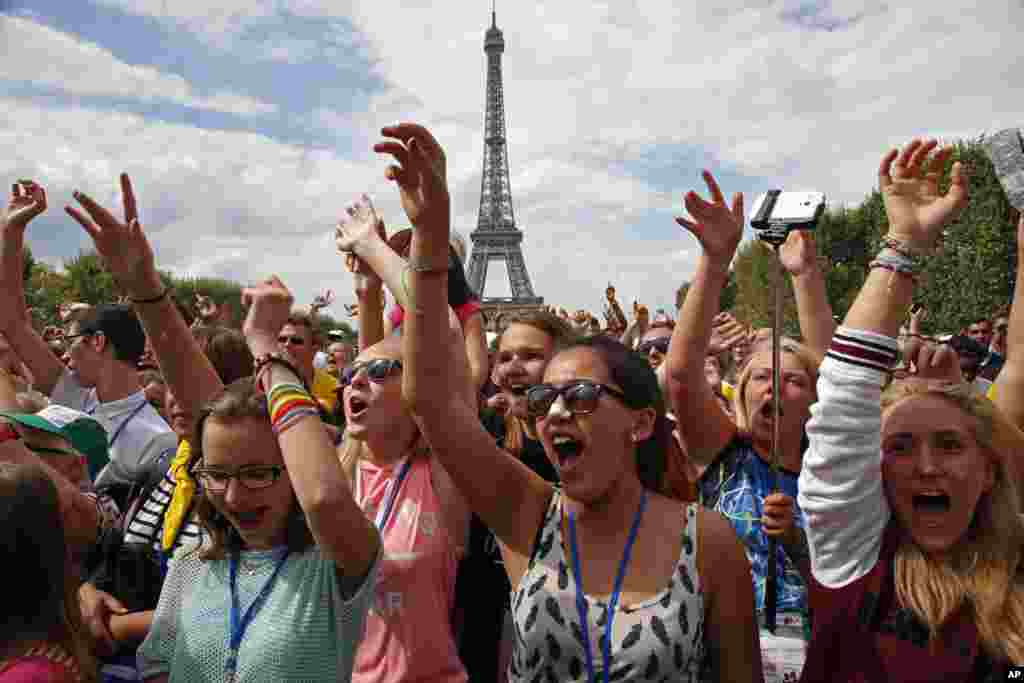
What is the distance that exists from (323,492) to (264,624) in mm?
433

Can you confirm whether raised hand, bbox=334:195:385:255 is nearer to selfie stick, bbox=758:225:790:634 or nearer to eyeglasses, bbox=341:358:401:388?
eyeglasses, bbox=341:358:401:388

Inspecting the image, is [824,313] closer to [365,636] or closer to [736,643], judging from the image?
[736,643]

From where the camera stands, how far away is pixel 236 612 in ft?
7.52

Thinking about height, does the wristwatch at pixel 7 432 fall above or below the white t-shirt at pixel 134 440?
above

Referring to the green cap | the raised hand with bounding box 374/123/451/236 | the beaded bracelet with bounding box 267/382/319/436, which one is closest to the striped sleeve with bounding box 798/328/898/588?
the raised hand with bounding box 374/123/451/236

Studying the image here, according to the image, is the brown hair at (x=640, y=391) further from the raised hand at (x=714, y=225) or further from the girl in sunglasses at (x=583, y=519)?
the raised hand at (x=714, y=225)

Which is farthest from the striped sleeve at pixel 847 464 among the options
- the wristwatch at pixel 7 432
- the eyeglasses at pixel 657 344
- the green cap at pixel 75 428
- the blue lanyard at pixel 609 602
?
the eyeglasses at pixel 657 344

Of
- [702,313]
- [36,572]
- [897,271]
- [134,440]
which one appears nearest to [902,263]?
[897,271]

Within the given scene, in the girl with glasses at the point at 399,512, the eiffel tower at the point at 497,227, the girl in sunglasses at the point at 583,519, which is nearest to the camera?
the girl in sunglasses at the point at 583,519

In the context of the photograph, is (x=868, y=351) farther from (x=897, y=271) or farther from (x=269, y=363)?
(x=269, y=363)

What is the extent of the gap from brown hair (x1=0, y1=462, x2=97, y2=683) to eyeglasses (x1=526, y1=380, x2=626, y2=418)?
1.25 meters

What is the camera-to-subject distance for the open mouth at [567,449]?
234 cm

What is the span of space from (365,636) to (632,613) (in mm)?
993

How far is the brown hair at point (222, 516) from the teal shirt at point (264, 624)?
0.04 m
